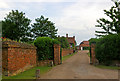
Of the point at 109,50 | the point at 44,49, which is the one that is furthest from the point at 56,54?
the point at 109,50

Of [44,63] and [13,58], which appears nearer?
[13,58]

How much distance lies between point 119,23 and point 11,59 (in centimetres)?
2432

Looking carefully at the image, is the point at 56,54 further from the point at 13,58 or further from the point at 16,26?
the point at 16,26

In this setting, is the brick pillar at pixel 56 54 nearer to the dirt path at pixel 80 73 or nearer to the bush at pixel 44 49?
the bush at pixel 44 49

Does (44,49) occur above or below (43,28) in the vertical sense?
below

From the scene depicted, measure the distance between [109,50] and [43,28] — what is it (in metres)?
29.1

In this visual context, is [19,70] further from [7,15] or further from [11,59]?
[7,15]

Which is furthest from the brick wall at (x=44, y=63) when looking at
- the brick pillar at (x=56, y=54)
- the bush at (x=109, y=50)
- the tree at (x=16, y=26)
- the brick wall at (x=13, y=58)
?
the tree at (x=16, y=26)

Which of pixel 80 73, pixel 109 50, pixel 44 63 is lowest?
pixel 80 73

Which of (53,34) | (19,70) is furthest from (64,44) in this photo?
(19,70)

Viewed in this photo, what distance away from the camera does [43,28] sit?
4353cm

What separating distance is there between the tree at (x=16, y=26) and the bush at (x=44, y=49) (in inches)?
796

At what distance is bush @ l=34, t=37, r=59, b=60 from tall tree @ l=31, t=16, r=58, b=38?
24.3 meters

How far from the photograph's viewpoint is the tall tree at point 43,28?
43.3 meters
